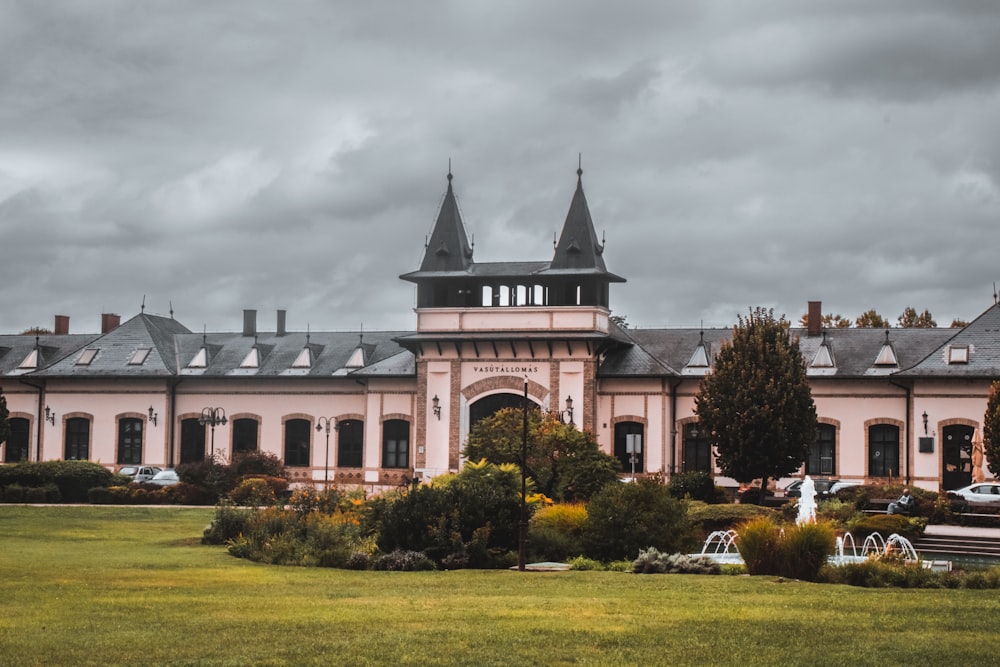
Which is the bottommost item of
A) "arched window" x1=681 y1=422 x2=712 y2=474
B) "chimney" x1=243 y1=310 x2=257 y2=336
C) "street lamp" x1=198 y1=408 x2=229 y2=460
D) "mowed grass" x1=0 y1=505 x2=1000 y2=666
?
"mowed grass" x1=0 y1=505 x2=1000 y2=666

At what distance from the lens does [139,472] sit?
48.5 meters

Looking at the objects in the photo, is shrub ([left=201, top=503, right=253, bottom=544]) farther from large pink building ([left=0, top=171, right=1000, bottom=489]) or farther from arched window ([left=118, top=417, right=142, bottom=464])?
arched window ([left=118, top=417, right=142, bottom=464])

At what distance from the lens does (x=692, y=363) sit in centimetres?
4706

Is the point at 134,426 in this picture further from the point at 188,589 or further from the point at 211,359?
the point at 188,589

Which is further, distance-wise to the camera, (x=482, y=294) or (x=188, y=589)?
(x=482, y=294)

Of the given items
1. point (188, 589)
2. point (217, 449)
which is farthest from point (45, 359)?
point (188, 589)

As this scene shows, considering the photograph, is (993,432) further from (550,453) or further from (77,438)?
(77,438)

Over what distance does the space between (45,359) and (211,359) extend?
789cm

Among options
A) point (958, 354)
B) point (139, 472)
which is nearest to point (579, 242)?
point (958, 354)

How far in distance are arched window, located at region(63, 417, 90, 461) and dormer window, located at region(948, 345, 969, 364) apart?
33281 mm

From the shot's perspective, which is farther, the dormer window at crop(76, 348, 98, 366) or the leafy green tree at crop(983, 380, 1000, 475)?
the dormer window at crop(76, 348, 98, 366)

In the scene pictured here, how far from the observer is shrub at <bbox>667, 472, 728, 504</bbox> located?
1570 inches

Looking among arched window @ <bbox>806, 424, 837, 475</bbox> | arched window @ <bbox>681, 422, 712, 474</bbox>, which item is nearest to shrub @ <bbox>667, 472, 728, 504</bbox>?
arched window @ <bbox>681, 422, 712, 474</bbox>

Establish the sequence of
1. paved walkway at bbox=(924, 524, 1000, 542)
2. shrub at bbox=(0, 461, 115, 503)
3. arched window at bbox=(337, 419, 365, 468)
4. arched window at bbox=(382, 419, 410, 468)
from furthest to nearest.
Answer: arched window at bbox=(337, 419, 365, 468), arched window at bbox=(382, 419, 410, 468), shrub at bbox=(0, 461, 115, 503), paved walkway at bbox=(924, 524, 1000, 542)
